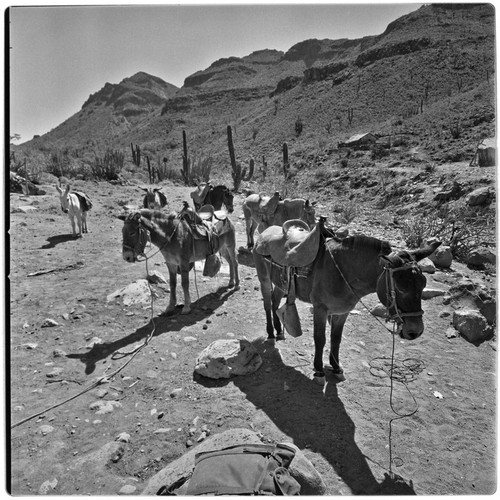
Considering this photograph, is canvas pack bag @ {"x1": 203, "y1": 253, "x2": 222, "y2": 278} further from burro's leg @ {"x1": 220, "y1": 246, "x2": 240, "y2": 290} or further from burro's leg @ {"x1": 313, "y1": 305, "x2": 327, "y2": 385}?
burro's leg @ {"x1": 313, "y1": 305, "x2": 327, "y2": 385}

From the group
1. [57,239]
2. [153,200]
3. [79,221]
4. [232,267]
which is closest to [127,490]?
[232,267]

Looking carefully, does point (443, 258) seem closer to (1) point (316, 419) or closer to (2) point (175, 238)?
(1) point (316, 419)

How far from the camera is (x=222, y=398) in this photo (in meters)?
4.08

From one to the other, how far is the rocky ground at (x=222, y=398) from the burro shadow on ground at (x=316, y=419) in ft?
0.05

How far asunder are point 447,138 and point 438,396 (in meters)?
20.6

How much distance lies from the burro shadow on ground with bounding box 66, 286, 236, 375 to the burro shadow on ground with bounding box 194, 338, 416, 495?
151 centimetres

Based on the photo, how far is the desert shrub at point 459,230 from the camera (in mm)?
8172

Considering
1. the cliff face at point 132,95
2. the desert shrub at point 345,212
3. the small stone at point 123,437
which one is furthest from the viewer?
the cliff face at point 132,95

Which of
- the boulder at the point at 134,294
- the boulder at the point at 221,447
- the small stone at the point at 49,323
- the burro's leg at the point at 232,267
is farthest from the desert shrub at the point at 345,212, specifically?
the boulder at the point at 221,447

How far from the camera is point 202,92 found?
9538 cm

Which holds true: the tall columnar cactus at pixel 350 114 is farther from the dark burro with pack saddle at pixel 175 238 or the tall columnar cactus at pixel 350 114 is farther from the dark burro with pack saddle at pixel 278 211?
the dark burro with pack saddle at pixel 175 238

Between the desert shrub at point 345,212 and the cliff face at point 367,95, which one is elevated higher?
the cliff face at point 367,95

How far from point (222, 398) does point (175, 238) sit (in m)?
3.06

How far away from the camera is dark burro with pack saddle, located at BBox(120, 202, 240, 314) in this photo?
5.66 metres
